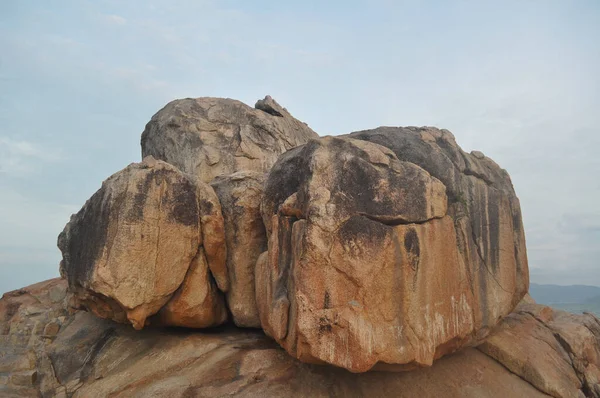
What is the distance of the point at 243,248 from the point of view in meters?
10.6

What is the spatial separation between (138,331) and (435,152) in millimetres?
7857

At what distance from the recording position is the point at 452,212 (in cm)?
963

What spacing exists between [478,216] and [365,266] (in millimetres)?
3633

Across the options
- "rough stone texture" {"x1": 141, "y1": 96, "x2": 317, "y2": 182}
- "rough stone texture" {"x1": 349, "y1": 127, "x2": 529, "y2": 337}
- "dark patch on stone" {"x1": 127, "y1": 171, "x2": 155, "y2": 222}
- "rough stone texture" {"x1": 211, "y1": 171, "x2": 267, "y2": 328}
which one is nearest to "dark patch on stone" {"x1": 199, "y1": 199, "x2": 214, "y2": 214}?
"rough stone texture" {"x1": 211, "y1": 171, "x2": 267, "y2": 328}

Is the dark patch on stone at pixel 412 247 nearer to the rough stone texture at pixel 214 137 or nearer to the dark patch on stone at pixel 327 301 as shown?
the dark patch on stone at pixel 327 301

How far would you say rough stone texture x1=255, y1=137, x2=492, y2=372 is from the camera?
7785 millimetres

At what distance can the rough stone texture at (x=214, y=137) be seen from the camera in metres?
15.6

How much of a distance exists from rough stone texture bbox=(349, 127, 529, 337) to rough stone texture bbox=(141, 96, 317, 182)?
6.24 m

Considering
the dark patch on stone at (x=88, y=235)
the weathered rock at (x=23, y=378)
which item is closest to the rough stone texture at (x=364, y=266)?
the dark patch on stone at (x=88, y=235)

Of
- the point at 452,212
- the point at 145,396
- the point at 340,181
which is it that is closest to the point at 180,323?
the point at 145,396

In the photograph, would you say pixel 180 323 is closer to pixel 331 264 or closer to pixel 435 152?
pixel 331 264

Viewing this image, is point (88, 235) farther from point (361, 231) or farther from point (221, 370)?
point (361, 231)

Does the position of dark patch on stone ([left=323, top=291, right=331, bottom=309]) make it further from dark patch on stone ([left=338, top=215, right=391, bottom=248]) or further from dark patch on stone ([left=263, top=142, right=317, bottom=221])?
dark patch on stone ([left=263, top=142, right=317, bottom=221])

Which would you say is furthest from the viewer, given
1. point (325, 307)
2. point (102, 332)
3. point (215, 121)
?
point (215, 121)
